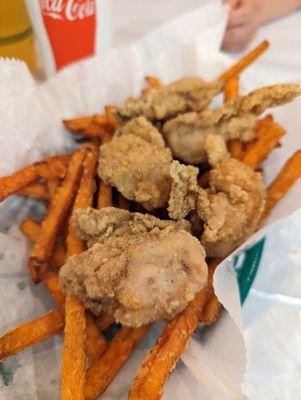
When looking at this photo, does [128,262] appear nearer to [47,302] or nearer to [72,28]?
[47,302]

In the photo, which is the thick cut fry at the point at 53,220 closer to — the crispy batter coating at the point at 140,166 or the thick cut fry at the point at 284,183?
the crispy batter coating at the point at 140,166

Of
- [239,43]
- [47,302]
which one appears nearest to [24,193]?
[47,302]

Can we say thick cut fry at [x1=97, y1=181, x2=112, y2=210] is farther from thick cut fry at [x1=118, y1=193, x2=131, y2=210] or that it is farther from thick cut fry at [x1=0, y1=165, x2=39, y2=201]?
thick cut fry at [x1=0, y1=165, x2=39, y2=201]

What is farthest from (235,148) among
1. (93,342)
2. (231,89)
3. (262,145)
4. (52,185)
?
(93,342)

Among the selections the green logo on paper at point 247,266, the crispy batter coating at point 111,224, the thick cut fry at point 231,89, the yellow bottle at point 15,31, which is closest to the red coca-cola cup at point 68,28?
the yellow bottle at point 15,31

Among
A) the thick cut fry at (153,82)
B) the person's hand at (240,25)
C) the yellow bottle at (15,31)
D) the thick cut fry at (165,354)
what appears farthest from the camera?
the person's hand at (240,25)

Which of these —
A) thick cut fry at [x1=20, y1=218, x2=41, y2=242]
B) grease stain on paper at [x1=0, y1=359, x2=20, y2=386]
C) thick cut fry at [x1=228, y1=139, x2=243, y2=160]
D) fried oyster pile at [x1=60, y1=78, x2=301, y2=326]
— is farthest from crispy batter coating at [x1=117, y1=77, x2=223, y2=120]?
grease stain on paper at [x1=0, y1=359, x2=20, y2=386]
